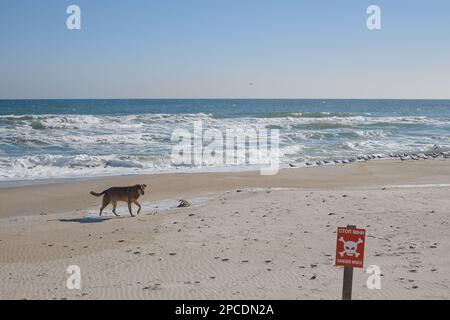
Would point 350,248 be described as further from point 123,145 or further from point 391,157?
point 123,145

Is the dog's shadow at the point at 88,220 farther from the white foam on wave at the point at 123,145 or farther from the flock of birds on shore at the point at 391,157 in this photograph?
the flock of birds on shore at the point at 391,157

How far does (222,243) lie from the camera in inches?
332

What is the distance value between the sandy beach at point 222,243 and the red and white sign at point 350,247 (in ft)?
4.02

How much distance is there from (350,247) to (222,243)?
396 centimetres

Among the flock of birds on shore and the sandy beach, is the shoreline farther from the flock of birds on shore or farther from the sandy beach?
the flock of birds on shore

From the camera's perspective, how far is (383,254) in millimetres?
7660

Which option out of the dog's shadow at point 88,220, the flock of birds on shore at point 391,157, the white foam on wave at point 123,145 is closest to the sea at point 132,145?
the white foam on wave at point 123,145

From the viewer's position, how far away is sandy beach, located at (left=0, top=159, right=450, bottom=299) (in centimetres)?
630

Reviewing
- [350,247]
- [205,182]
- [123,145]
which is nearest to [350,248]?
[350,247]

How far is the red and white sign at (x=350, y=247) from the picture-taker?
4.61 metres

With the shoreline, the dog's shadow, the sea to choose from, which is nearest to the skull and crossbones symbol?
the dog's shadow

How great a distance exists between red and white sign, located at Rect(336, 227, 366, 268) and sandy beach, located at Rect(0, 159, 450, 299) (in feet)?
4.02

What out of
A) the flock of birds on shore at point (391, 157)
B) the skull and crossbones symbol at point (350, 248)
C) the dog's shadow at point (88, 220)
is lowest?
the dog's shadow at point (88, 220)
